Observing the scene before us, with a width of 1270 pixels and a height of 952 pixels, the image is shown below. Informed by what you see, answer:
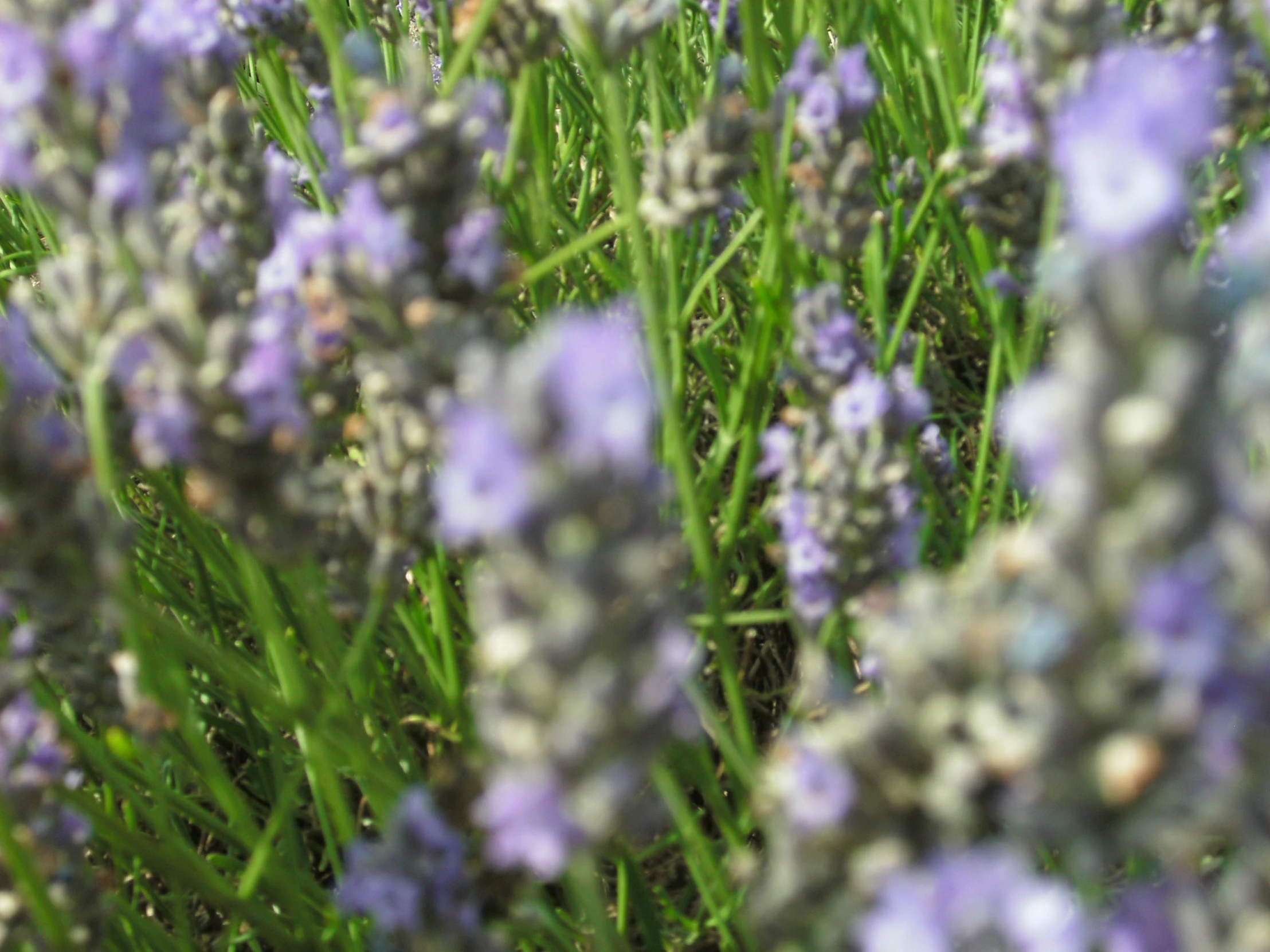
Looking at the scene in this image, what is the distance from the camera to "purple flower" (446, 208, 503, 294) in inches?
35.2

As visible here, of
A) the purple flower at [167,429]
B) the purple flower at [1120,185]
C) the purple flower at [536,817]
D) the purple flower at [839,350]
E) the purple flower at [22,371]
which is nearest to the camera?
the purple flower at [1120,185]

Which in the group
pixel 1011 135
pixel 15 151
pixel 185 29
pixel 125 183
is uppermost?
pixel 185 29

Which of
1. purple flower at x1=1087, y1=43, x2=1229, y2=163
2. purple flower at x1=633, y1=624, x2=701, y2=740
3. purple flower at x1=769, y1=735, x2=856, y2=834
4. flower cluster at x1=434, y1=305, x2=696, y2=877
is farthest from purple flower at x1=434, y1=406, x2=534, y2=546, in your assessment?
purple flower at x1=1087, y1=43, x2=1229, y2=163

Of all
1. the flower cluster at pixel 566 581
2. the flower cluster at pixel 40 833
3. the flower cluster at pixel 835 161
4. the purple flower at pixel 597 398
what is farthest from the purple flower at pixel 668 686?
the flower cluster at pixel 835 161

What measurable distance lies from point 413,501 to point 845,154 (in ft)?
2.41

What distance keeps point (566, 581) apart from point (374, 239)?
389 mm

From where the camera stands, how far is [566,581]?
0.61m

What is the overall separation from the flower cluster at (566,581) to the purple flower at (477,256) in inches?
8.9

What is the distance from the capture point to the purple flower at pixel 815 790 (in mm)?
696

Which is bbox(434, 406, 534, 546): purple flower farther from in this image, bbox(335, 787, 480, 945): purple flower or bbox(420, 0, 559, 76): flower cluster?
bbox(420, 0, 559, 76): flower cluster

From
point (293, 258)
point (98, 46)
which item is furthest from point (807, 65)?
point (98, 46)

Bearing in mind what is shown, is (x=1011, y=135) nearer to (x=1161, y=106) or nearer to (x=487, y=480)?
(x=1161, y=106)

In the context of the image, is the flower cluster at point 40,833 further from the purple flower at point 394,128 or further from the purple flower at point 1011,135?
the purple flower at point 1011,135

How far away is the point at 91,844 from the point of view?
5.49 ft
